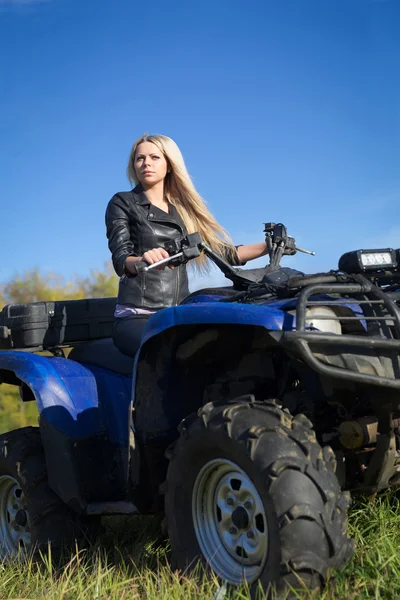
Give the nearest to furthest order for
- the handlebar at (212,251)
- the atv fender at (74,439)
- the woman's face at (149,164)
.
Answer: the handlebar at (212,251) < the atv fender at (74,439) < the woman's face at (149,164)

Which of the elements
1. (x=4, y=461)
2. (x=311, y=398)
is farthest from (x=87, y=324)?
(x=311, y=398)

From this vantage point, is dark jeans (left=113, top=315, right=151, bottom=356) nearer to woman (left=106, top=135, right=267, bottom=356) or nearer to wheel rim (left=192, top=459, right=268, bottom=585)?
woman (left=106, top=135, right=267, bottom=356)

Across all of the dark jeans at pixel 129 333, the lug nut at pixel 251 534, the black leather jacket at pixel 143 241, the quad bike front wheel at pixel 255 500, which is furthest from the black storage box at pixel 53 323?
the lug nut at pixel 251 534

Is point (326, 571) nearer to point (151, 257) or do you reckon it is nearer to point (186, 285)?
point (151, 257)

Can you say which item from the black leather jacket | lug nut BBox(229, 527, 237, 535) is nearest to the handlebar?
the black leather jacket

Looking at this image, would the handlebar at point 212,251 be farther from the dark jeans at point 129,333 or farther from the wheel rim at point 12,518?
the wheel rim at point 12,518

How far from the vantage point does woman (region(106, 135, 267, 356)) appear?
394 cm

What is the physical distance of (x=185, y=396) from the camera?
3.41m

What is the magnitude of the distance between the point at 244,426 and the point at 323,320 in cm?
51

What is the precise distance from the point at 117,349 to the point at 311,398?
4.94 feet

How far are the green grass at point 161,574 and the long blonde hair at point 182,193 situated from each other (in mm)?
1752

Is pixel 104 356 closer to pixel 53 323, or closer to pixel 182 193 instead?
pixel 53 323

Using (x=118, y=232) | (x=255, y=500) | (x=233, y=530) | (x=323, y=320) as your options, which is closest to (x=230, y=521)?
(x=233, y=530)

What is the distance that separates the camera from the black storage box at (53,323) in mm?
4570
